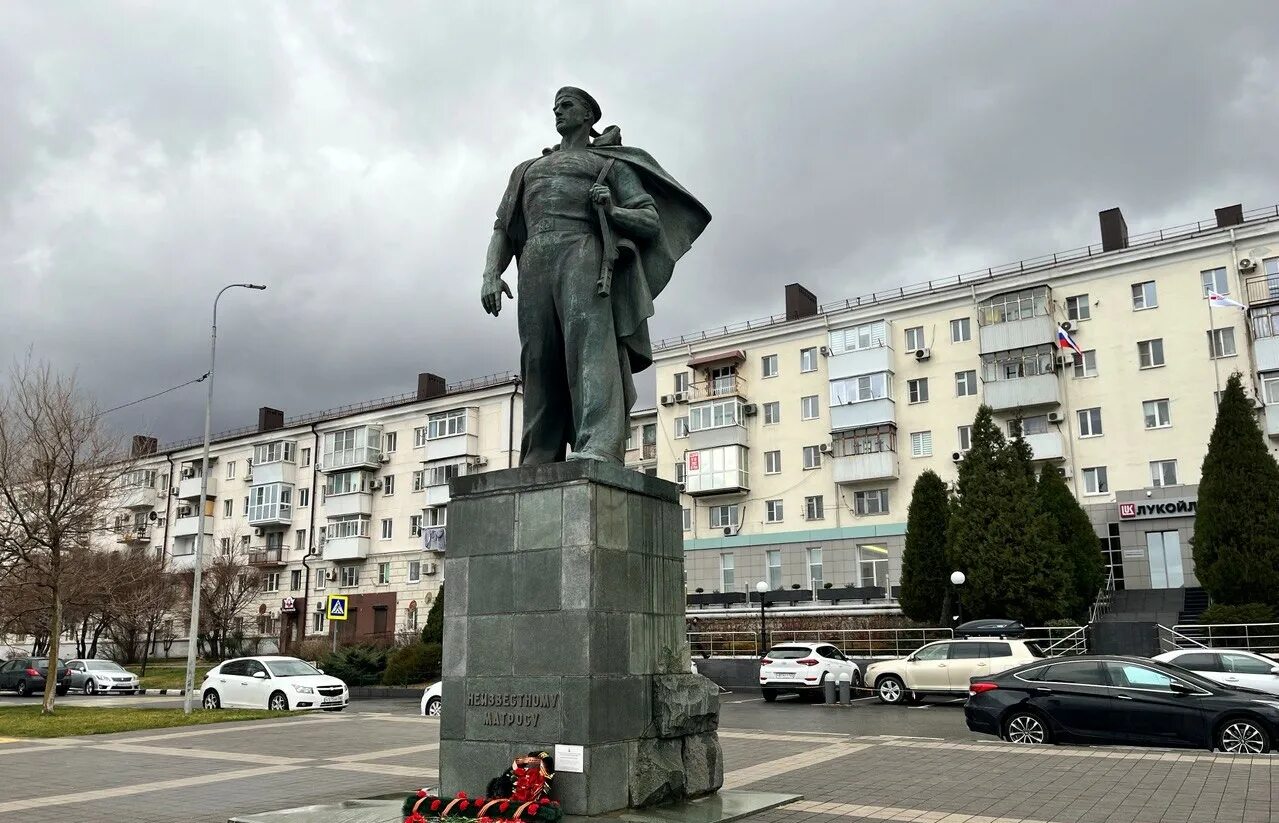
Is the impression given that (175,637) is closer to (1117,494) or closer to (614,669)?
(1117,494)

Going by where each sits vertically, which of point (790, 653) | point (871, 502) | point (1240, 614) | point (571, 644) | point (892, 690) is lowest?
point (892, 690)

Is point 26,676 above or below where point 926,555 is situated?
below

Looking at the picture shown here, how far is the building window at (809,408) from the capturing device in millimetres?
46272

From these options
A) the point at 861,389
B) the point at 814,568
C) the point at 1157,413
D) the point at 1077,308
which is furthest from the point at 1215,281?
the point at 814,568

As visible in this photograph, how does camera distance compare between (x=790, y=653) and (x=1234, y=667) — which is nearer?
(x=1234, y=667)

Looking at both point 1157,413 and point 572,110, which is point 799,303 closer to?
point 1157,413

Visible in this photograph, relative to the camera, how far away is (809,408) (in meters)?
46.5

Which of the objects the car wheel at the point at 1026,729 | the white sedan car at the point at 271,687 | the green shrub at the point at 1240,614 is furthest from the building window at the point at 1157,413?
the white sedan car at the point at 271,687

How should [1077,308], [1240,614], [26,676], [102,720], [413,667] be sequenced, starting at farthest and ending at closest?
[1077,308], [26,676], [413,667], [1240,614], [102,720]

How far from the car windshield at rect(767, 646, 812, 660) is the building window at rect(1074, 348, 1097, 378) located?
20.7 metres

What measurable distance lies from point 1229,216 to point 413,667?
3434cm

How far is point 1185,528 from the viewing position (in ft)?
118

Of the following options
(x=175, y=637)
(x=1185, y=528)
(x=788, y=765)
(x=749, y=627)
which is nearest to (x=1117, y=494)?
(x=1185, y=528)

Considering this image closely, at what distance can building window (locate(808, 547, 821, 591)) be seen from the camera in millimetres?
43938
